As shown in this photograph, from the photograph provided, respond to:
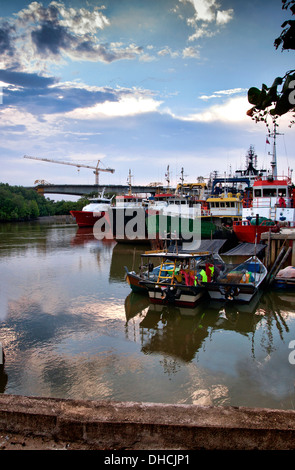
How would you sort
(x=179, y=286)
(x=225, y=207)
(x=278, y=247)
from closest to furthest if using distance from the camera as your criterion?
(x=179, y=286)
(x=278, y=247)
(x=225, y=207)

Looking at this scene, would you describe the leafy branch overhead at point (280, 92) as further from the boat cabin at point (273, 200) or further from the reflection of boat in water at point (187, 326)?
the boat cabin at point (273, 200)

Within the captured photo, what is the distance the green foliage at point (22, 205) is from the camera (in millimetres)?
81688

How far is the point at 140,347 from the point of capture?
414 inches

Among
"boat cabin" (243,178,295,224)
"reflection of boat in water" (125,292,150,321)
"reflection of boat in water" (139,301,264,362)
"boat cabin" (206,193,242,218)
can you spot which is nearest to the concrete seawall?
"reflection of boat in water" (139,301,264,362)

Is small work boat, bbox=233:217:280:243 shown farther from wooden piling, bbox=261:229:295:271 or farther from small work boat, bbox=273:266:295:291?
small work boat, bbox=273:266:295:291

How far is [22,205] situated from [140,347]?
265 feet

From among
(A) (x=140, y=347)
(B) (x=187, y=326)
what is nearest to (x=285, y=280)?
(B) (x=187, y=326)

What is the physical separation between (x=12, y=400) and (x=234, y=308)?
11.5 metres

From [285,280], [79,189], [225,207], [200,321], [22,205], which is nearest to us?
[200,321]

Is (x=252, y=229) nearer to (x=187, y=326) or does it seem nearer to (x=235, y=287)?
(x=235, y=287)

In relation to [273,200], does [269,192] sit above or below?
above

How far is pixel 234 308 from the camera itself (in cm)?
1434

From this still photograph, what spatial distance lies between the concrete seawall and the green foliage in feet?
268

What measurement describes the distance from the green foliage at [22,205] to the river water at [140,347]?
6880 cm
